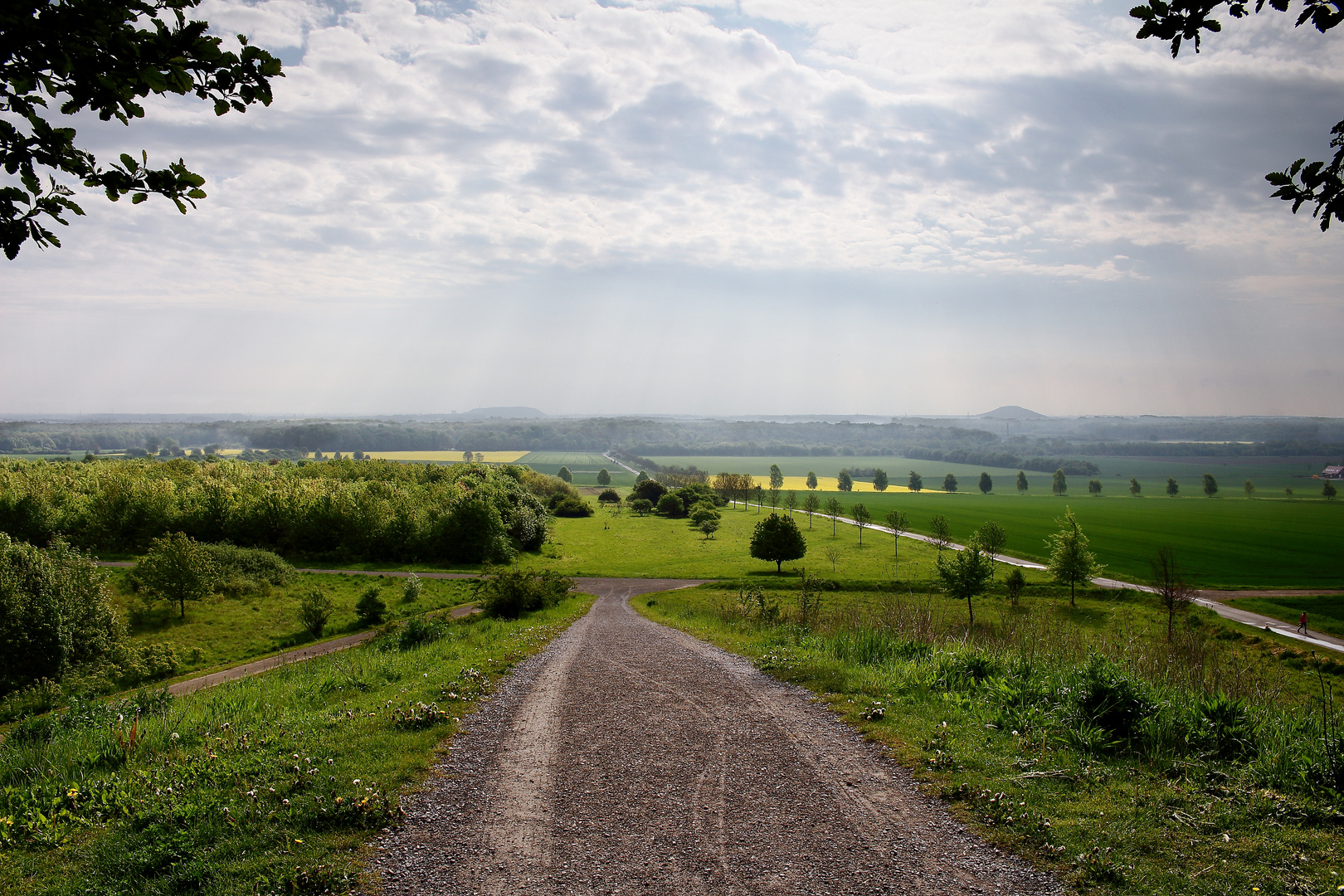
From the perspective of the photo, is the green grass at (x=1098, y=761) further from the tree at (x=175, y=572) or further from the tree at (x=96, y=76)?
the tree at (x=175, y=572)

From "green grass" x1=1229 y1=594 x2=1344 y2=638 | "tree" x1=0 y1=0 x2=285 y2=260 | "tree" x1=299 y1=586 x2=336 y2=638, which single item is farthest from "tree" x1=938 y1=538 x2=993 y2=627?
"tree" x1=0 y1=0 x2=285 y2=260

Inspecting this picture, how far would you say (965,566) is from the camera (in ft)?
136

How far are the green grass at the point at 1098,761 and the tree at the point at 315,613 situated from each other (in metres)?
31.2

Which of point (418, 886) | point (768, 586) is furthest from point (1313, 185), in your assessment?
point (768, 586)

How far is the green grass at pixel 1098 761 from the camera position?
17.8 ft

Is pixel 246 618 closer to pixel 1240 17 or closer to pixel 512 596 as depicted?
pixel 512 596

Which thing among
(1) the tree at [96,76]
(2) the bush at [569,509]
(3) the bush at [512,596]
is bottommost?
(2) the bush at [569,509]

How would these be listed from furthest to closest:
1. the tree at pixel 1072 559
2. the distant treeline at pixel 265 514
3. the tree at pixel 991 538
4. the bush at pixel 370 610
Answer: the tree at pixel 991 538 < the distant treeline at pixel 265 514 < the tree at pixel 1072 559 < the bush at pixel 370 610

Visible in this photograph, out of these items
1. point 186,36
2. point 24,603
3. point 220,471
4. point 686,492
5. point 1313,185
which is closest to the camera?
→ point 186,36

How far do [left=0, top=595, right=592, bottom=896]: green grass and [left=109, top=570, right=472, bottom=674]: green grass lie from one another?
25.8 m

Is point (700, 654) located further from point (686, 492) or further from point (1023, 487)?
point (1023, 487)

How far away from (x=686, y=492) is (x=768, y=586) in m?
64.2

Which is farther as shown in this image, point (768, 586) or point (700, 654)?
point (768, 586)

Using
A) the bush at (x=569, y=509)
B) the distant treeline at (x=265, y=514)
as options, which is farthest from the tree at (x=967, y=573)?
the bush at (x=569, y=509)
